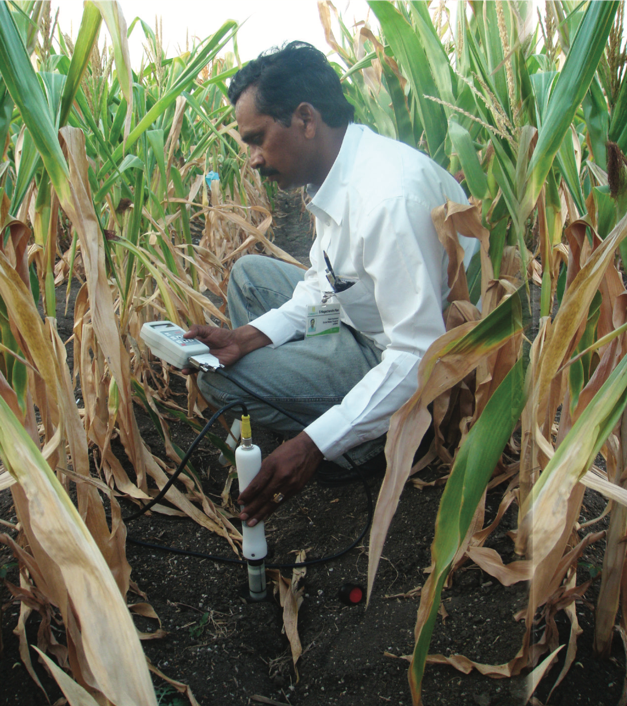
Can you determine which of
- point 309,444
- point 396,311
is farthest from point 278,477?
point 396,311

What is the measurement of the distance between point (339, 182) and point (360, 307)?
0.80 feet

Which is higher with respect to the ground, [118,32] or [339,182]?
[118,32]

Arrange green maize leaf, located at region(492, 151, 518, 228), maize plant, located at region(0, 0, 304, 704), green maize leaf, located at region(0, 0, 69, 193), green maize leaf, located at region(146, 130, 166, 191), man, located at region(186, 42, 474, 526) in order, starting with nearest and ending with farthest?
maize plant, located at region(0, 0, 304, 704)
green maize leaf, located at region(0, 0, 69, 193)
green maize leaf, located at region(492, 151, 518, 228)
man, located at region(186, 42, 474, 526)
green maize leaf, located at region(146, 130, 166, 191)

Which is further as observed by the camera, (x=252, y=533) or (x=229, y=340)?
(x=229, y=340)

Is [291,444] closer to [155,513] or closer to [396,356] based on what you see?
[396,356]

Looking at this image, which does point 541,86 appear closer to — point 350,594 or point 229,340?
point 350,594

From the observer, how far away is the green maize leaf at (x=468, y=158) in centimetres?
72

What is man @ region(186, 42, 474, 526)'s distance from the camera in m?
0.87

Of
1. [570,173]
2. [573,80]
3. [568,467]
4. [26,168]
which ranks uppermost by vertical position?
[26,168]

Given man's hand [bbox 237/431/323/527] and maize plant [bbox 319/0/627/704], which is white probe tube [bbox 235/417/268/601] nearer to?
man's hand [bbox 237/431/323/527]

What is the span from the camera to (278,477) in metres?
0.82

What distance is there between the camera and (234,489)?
1192 millimetres

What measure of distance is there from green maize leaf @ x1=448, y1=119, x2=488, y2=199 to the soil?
0.48 m

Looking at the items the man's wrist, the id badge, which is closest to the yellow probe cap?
the man's wrist
